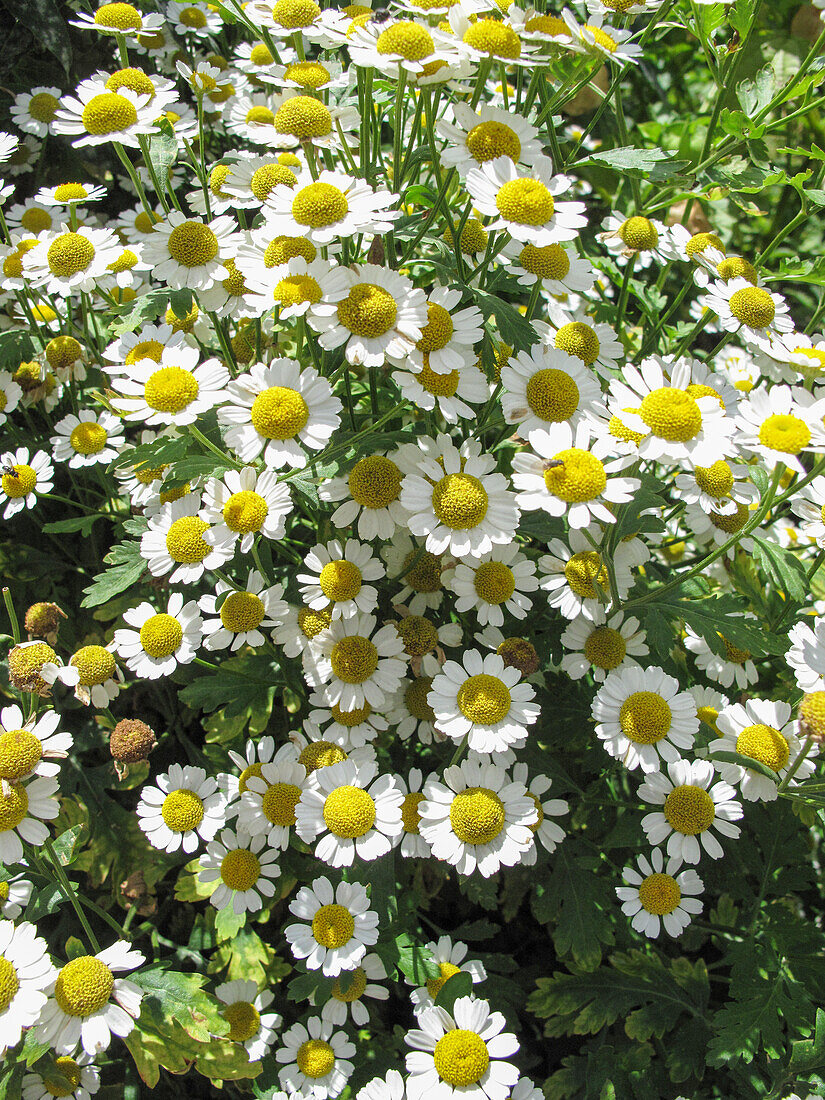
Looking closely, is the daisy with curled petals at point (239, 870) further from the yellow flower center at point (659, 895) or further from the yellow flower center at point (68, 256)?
the yellow flower center at point (68, 256)

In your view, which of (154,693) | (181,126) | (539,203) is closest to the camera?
(539,203)

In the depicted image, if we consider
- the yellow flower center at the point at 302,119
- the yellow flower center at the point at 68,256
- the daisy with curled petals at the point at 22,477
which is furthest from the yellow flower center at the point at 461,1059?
the yellow flower center at the point at 68,256

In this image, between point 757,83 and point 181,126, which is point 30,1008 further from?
point 757,83

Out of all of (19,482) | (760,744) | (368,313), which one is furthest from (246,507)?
(760,744)

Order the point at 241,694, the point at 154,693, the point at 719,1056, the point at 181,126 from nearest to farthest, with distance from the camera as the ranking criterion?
the point at 719,1056 < the point at 241,694 < the point at 181,126 < the point at 154,693

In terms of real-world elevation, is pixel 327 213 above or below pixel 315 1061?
above

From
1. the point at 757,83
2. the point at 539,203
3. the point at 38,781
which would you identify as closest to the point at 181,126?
the point at 539,203

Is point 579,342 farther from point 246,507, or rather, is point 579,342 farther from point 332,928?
point 332,928
